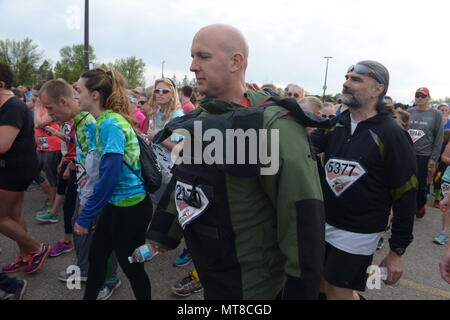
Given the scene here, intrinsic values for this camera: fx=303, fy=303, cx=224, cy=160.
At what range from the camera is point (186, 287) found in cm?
299

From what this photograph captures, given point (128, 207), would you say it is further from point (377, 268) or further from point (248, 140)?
point (377, 268)

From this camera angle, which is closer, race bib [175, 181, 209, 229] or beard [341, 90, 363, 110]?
race bib [175, 181, 209, 229]

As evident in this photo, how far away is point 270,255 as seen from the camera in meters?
1.28

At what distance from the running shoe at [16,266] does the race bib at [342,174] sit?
10.6 feet

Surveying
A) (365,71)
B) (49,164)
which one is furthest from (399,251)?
(49,164)

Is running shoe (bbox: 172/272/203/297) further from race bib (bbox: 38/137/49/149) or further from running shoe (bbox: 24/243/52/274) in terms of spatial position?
race bib (bbox: 38/137/49/149)

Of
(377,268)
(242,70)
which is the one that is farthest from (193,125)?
(377,268)

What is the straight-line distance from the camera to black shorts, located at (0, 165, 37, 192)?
119 inches

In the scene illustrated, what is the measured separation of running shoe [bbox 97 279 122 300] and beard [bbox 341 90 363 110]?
2.68 m

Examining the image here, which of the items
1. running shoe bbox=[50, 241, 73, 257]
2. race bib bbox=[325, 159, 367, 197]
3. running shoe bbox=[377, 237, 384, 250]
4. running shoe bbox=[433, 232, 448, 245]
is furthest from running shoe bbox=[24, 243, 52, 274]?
running shoe bbox=[433, 232, 448, 245]

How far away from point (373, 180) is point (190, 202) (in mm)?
1478

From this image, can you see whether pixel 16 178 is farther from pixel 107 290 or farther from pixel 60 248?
pixel 107 290
